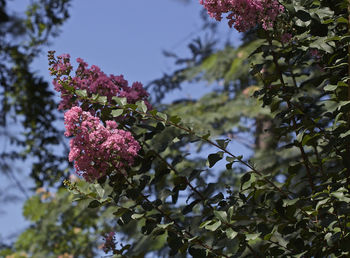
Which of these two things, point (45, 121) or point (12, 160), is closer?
point (45, 121)

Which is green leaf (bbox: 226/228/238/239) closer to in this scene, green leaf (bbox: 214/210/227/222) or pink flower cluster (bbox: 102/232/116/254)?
green leaf (bbox: 214/210/227/222)

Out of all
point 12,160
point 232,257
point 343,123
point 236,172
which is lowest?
point 232,257

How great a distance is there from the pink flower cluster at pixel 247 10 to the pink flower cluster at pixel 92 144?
554mm

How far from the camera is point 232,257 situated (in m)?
1.83

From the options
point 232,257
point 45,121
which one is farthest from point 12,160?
point 232,257

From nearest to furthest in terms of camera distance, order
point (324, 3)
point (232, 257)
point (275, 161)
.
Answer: point (232, 257), point (324, 3), point (275, 161)

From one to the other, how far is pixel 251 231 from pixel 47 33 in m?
4.46

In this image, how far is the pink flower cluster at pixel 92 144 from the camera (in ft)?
6.09

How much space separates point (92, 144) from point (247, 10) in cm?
71

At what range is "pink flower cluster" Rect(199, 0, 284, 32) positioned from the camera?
1830mm

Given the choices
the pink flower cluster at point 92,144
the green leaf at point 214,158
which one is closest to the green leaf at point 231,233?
the green leaf at point 214,158

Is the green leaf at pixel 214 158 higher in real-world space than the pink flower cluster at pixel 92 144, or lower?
lower

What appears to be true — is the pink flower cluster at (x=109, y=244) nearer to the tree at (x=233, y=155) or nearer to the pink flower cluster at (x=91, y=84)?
the tree at (x=233, y=155)

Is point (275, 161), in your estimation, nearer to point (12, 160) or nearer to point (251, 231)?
point (12, 160)
